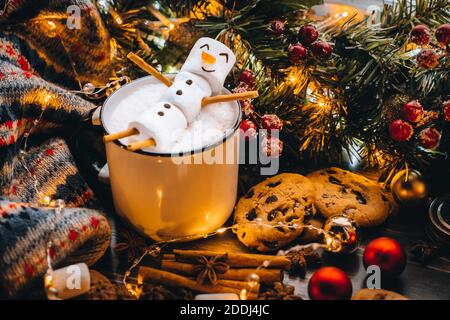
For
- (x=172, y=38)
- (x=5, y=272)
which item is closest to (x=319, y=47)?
(x=172, y=38)

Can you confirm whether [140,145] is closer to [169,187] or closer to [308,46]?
[169,187]

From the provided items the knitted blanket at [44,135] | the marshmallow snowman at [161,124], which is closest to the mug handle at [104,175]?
the knitted blanket at [44,135]

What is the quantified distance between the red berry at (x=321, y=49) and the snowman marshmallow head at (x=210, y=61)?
0.14 m

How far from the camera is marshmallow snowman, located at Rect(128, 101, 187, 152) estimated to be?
0.76 meters

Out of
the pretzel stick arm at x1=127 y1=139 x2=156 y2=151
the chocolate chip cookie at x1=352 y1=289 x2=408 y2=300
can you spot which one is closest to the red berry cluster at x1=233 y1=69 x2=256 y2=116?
the pretzel stick arm at x1=127 y1=139 x2=156 y2=151

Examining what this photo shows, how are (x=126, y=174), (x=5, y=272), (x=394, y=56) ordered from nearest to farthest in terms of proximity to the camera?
1. (x=5, y=272)
2. (x=126, y=174)
3. (x=394, y=56)

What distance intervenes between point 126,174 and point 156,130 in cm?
10

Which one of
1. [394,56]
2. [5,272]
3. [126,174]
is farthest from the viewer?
[394,56]

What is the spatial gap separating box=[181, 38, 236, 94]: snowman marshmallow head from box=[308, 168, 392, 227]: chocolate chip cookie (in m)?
0.27

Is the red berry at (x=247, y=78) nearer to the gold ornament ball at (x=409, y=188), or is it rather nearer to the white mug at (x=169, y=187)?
the white mug at (x=169, y=187)

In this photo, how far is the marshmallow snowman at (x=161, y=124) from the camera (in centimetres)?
76

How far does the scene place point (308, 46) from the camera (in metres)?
0.92
